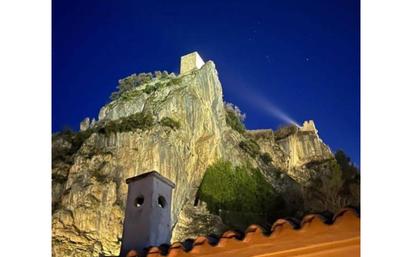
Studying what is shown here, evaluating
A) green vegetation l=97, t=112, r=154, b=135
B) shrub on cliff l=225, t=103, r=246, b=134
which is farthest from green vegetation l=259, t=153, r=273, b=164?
green vegetation l=97, t=112, r=154, b=135

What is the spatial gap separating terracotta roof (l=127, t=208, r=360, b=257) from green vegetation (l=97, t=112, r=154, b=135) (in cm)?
78

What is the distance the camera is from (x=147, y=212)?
2566 millimetres

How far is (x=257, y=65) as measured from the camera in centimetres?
258

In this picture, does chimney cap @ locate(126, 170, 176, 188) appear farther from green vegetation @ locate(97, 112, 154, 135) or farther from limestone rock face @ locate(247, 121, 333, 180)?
limestone rock face @ locate(247, 121, 333, 180)

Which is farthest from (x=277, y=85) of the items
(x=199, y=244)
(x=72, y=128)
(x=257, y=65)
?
(x=72, y=128)

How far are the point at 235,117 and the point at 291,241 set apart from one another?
2.43 feet

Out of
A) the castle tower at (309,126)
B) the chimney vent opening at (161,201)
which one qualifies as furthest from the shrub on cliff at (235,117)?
the chimney vent opening at (161,201)

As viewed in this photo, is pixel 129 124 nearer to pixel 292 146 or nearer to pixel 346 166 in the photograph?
pixel 292 146

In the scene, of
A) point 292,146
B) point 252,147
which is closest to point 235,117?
point 252,147

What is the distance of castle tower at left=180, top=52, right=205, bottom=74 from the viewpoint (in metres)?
2.71

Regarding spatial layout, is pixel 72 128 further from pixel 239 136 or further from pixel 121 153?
pixel 239 136

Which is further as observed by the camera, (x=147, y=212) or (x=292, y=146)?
(x=147, y=212)

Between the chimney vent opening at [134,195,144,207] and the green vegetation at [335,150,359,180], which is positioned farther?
the chimney vent opening at [134,195,144,207]
